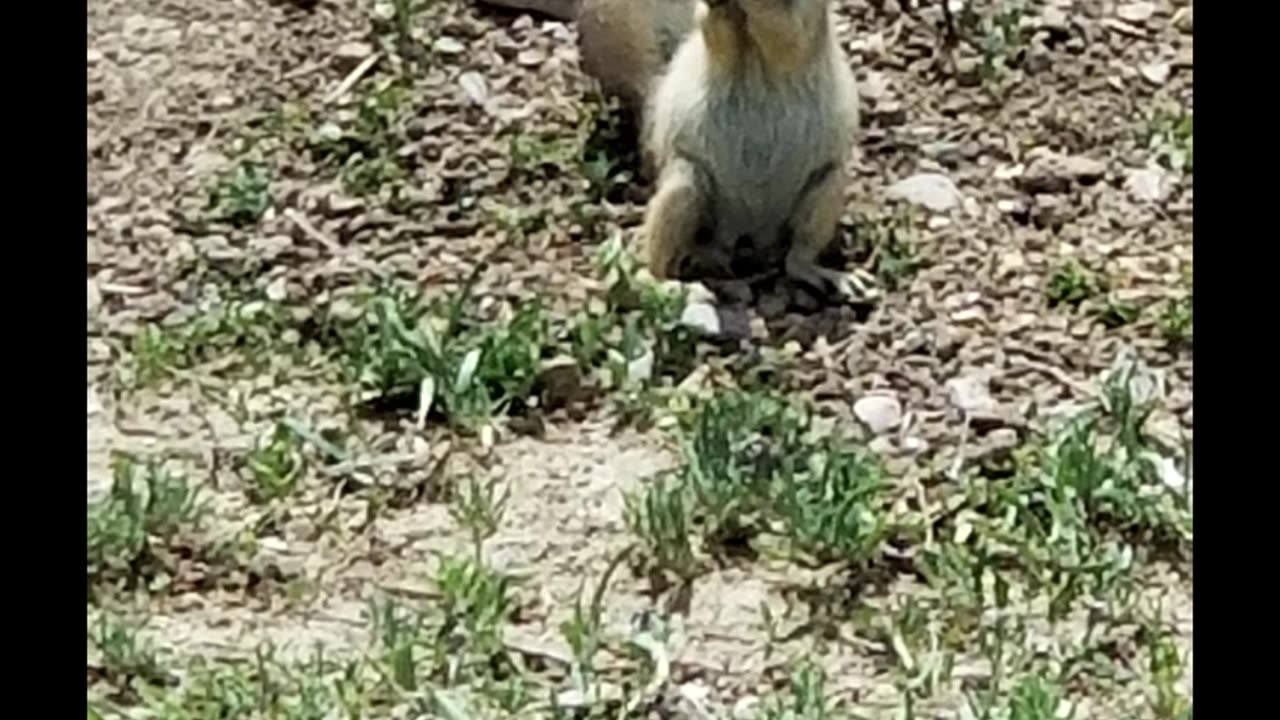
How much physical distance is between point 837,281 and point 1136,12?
1.55 m

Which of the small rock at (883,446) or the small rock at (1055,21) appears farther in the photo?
the small rock at (1055,21)

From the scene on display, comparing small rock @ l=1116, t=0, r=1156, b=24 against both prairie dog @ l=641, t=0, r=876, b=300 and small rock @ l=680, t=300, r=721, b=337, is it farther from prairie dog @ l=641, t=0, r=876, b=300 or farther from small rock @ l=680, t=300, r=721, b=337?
small rock @ l=680, t=300, r=721, b=337

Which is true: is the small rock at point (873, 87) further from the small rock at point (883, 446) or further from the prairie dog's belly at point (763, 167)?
the small rock at point (883, 446)

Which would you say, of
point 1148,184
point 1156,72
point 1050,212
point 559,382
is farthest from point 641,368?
point 1156,72

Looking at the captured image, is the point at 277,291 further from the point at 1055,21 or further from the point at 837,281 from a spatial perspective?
the point at 1055,21

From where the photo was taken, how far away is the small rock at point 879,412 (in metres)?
6.08

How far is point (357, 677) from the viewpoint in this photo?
16.4 feet

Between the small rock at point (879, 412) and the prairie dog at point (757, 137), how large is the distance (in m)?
0.72

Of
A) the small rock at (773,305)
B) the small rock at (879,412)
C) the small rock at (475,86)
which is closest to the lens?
the small rock at (879,412)

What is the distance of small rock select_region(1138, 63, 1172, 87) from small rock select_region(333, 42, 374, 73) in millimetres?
1905

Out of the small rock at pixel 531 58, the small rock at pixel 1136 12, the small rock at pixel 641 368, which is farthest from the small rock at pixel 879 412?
the small rock at pixel 1136 12

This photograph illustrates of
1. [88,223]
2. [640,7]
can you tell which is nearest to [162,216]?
[88,223]

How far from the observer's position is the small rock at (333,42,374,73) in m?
7.54

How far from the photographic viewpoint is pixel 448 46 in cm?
763
